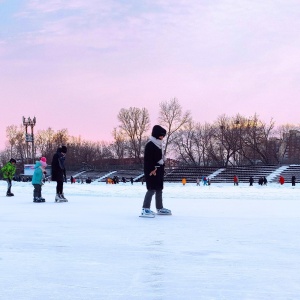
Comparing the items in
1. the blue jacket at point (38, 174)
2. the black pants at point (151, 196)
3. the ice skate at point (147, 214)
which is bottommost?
the ice skate at point (147, 214)

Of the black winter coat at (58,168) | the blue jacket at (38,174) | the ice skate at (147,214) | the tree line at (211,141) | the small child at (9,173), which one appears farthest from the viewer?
the tree line at (211,141)

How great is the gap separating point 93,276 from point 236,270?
2.94 feet

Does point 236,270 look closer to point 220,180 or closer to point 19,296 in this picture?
point 19,296

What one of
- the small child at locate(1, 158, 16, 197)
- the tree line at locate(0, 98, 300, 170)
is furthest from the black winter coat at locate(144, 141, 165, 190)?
the tree line at locate(0, 98, 300, 170)

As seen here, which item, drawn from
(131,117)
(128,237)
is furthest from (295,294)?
(131,117)

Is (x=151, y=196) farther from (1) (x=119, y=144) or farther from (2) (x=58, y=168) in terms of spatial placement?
(1) (x=119, y=144)

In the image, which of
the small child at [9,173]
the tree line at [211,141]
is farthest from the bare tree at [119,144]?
the small child at [9,173]

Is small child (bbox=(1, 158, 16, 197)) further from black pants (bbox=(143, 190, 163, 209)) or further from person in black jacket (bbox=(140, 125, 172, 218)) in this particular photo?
person in black jacket (bbox=(140, 125, 172, 218))

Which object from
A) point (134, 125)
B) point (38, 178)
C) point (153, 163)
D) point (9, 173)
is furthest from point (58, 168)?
point (134, 125)

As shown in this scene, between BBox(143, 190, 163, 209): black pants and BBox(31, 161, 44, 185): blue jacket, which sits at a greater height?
BBox(31, 161, 44, 185): blue jacket

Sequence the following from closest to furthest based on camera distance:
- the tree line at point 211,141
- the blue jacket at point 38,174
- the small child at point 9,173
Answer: the blue jacket at point 38,174
the small child at point 9,173
the tree line at point 211,141

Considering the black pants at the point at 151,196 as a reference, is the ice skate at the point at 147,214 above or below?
below

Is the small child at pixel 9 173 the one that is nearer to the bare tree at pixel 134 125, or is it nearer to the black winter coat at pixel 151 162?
the black winter coat at pixel 151 162

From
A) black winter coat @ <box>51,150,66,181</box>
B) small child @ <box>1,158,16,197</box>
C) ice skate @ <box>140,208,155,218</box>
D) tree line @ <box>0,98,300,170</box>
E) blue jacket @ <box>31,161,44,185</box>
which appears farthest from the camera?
tree line @ <box>0,98,300,170</box>
